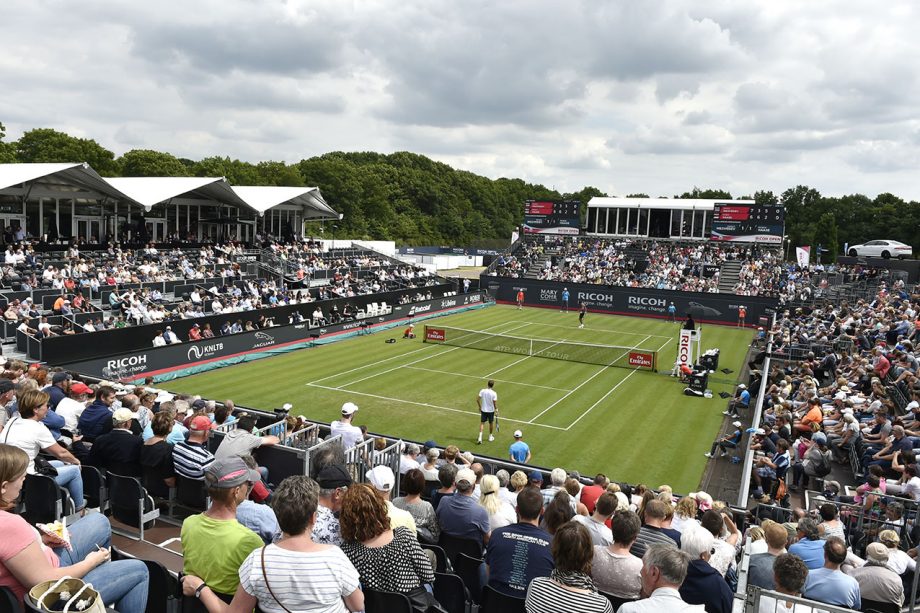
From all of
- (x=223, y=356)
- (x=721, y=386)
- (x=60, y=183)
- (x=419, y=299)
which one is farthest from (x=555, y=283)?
(x=60, y=183)

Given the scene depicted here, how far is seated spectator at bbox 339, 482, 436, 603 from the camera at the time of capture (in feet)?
15.9

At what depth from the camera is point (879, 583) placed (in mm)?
7711

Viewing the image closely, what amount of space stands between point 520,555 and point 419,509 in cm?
153

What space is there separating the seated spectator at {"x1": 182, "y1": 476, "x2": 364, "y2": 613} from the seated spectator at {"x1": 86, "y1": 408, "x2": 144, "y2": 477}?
14.9 feet

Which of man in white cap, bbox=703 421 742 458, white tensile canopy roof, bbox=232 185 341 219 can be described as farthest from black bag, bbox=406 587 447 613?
white tensile canopy roof, bbox=232 185 341 219

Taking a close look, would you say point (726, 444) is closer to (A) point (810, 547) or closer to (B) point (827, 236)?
(A) point (810, 547)

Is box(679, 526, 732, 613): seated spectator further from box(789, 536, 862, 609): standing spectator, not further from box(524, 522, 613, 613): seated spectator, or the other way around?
box(789, 536, 862, 609): standing spectator

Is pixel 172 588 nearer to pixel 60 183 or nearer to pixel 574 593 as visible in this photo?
pixel 574 593

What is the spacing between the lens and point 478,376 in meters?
28.0

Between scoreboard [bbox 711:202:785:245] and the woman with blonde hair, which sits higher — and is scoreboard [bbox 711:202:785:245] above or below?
above

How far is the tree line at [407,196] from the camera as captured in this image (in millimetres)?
81500

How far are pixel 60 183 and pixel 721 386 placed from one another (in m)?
35.8

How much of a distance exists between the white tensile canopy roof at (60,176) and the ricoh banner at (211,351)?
14136mm

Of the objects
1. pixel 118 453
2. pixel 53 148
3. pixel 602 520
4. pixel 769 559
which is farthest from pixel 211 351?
pixel 53 148
